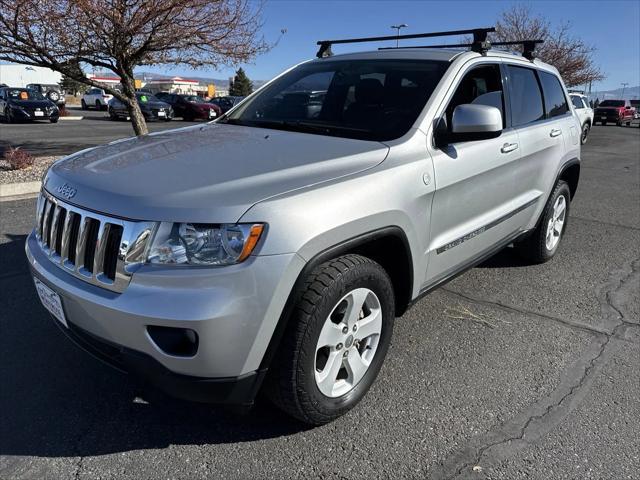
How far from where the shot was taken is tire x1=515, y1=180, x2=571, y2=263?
4613 mm

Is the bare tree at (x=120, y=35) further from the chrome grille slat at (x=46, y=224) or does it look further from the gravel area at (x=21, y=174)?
the chrome grille slat at (x=46, y=224)

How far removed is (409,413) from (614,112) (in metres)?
38.6

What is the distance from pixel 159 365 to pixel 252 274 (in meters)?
0.52

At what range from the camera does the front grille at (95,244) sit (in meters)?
2.05

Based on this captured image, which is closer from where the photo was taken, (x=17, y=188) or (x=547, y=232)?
(x=547, y=232)

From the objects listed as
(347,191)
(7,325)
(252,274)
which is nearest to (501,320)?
(347,191)

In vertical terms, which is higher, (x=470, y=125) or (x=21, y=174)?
(x=470, y=125)

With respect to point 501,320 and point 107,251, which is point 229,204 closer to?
point 107,251

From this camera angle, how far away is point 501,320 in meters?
3.79

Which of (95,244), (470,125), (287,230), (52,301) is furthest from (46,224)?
(470,125)

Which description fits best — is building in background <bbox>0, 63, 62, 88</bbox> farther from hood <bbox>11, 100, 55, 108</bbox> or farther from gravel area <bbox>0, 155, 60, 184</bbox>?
gravel area <bbox>0, 155, 60, 184</bbox>

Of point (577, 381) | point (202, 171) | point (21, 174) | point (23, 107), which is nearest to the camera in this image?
point (202, 171)

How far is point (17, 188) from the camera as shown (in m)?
7.22

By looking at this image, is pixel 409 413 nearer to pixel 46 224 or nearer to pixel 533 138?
pixel 46 224
